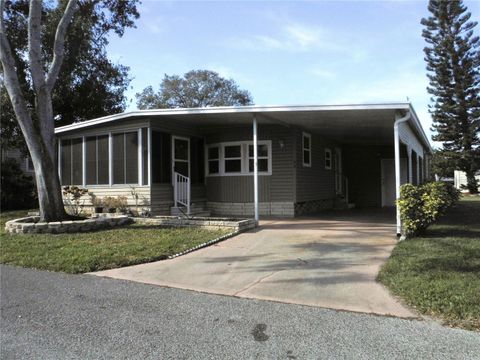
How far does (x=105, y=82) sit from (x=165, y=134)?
10.5 m

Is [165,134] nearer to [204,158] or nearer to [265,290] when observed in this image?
[204,158]

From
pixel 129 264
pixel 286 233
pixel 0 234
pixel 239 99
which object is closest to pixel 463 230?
pixel 286 233

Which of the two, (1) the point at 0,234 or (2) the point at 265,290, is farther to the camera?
(1) the point at 0,234

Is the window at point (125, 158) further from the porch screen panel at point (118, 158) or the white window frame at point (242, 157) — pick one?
the white window frame at point (242, 157)

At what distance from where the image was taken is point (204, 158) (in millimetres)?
15984

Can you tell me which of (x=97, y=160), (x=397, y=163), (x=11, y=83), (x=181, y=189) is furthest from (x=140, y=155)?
(x=397, y=163)

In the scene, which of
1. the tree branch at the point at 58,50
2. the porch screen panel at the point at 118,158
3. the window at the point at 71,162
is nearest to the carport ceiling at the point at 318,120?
the porch screen panel at the point at 118,158

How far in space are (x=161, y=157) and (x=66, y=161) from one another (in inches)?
168

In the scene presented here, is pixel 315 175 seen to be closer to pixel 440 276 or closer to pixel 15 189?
pixel 440 276

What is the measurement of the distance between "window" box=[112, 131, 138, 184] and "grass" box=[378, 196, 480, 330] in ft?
27.5

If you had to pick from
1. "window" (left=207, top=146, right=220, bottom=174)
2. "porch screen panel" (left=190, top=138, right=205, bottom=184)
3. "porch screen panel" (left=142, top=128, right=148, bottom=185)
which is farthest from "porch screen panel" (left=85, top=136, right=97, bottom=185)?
"window" (left=207, top=146, right=220, bottom=174)

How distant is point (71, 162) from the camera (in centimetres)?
1622

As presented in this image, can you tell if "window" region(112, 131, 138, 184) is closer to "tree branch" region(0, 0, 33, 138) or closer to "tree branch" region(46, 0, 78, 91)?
"tree branch" region(46, 0, 78, 91)

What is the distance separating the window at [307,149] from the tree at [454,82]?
72.2 ft
